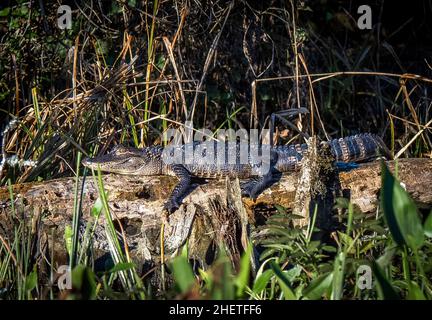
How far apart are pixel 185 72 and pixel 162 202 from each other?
2.07 metres

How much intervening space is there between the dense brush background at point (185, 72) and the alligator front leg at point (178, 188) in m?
0.61

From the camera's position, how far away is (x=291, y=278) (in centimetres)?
312

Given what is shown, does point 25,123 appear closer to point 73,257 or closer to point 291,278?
point 73,257

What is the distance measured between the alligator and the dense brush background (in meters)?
0.29

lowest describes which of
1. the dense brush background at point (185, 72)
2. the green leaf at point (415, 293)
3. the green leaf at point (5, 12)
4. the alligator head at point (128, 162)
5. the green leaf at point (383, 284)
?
the green leaf at point (415, 293)

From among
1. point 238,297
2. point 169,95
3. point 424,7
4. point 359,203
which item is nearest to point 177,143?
point 169,95

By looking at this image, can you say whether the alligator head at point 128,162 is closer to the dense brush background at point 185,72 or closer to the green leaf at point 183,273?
the dense brush background at point 185,72

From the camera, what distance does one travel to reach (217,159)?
5148 millimetres

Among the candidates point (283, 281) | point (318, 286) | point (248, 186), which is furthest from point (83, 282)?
point (248, 186)

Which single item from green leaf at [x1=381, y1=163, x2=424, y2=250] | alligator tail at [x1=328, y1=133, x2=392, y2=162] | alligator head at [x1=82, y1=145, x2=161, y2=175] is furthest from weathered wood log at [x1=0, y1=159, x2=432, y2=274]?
green leaf at [x1=381, y1=163, x2=424, y2=250]

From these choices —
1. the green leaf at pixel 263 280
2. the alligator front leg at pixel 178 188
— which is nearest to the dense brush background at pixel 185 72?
the alligator front leg at pixel 178 188

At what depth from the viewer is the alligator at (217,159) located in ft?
16.5

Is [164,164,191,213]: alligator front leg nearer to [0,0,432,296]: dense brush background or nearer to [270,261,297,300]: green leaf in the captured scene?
[0,0,432,296]: dense brush background

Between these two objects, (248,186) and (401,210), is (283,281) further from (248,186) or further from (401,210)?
(248,186)
